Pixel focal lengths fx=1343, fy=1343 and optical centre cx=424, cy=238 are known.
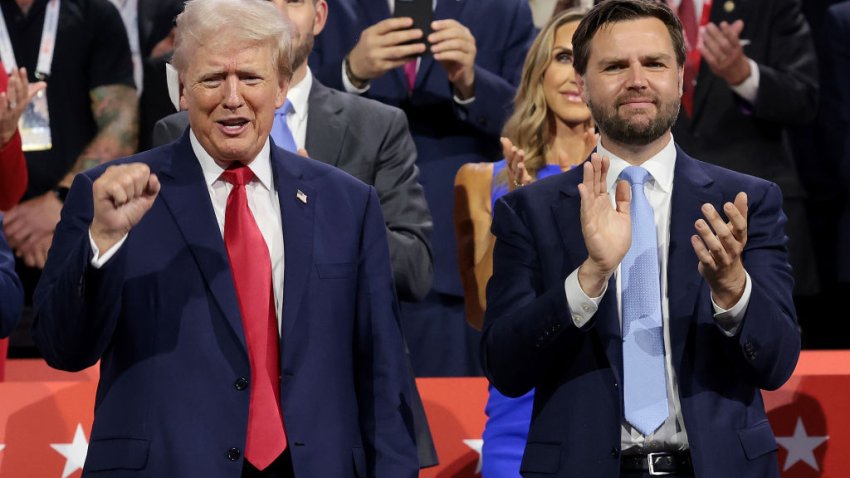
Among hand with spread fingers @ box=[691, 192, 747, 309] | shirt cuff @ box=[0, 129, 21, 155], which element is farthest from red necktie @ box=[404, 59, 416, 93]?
hand with spread fingers @ box=[691, 192, 747, 309]

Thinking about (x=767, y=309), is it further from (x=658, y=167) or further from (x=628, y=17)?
(x=628, y=17)

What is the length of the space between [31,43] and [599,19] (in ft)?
8.82

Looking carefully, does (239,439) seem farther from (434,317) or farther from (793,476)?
(434,317)

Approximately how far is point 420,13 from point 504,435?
1583mm

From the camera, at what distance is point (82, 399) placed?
133 inches

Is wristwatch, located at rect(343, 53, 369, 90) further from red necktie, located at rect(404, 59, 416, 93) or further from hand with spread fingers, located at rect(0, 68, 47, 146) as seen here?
hand with spread fingers, located at rect(0, 68, 47, 146)

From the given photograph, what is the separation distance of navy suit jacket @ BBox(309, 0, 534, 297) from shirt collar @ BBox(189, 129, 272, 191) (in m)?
1.68

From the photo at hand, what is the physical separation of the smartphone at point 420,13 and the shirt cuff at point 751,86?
123 centimetres

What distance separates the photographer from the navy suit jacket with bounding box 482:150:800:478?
266cm

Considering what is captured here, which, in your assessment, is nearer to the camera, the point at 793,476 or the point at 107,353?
the point at 107,353

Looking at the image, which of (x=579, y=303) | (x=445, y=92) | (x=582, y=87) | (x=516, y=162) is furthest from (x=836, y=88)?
(x=579, y=303)

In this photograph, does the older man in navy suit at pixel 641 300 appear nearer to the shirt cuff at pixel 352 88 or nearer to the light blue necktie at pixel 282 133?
the light blue necktie at pixel 282 133

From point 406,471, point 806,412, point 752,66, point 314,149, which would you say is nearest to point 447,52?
point 314,149

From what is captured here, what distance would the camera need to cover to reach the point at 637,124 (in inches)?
112
